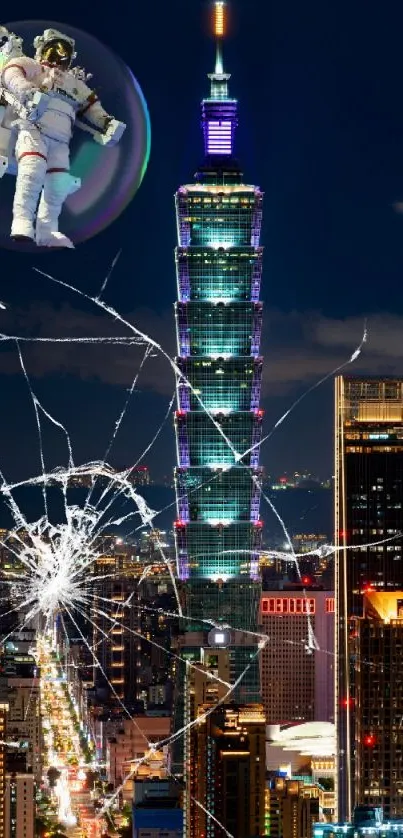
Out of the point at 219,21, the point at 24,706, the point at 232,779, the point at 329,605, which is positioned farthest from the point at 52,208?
the point at 329,605

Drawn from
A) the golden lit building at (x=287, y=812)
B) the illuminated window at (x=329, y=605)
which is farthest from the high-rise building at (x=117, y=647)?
the golden lit building at (x=287, y=812)

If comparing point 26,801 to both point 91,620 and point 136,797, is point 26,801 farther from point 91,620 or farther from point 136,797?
point 91,620

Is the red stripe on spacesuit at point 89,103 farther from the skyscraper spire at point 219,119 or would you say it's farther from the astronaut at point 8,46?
the skyscraper spire at point 219,119

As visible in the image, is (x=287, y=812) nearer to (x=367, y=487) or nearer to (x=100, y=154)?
(x=100, y=154)

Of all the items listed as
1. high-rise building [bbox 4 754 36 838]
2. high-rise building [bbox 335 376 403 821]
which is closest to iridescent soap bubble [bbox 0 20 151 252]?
high-rise building [bbox 4 754 36 838]

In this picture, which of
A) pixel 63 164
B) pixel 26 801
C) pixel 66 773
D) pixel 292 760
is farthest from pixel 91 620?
pixel 63 164
